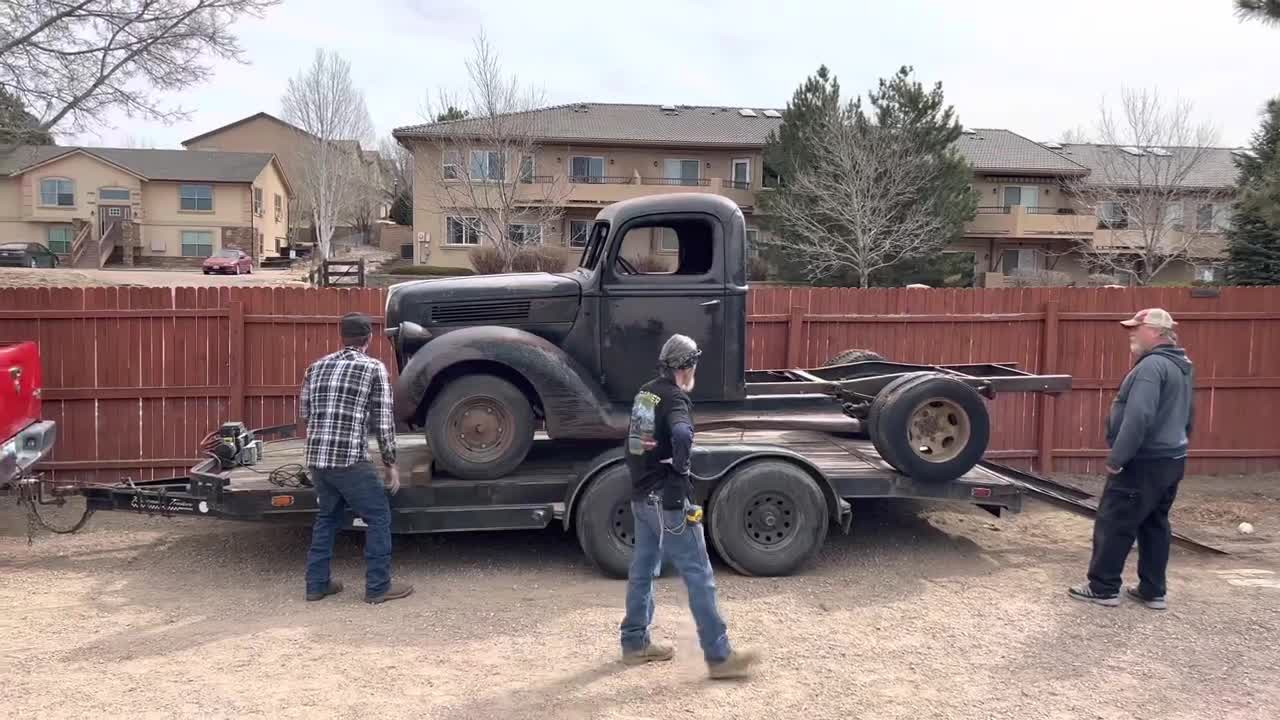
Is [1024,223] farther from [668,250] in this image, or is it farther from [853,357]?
[668,250]

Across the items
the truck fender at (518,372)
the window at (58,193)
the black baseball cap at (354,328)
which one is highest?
the window at (58,193)

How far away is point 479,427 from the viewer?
22.0ft

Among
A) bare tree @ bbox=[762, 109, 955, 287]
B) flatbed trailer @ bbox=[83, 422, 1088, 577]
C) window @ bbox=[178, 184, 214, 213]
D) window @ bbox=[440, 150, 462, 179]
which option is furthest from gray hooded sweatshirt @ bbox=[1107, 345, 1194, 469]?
window @ bbox=[178, 184, 214, 213]

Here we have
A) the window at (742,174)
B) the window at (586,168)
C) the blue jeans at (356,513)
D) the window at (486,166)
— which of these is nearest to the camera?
the blue jeans at (356,513)

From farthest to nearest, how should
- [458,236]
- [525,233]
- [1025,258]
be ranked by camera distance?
[1025,258] < [458,236] < [525,233]

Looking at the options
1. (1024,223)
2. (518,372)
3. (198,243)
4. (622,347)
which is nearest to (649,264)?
(622,347)

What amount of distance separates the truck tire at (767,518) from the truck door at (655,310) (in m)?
0.75

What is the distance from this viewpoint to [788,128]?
109 feet

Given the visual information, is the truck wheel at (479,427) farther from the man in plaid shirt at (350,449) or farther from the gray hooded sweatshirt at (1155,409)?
the gray hooded sweatshirt at (1155,409)

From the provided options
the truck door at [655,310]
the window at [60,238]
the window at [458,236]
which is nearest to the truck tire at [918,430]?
the truck door at [655,310]

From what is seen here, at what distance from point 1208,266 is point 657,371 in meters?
33.6

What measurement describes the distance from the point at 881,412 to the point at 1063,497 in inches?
61.4

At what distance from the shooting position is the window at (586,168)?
3831 cm

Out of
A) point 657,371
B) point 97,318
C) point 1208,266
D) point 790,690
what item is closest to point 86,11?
point 97,318
